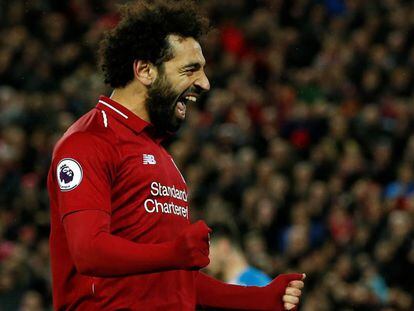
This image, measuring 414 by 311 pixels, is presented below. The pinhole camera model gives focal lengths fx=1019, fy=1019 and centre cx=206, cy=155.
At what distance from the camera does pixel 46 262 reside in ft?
31.2

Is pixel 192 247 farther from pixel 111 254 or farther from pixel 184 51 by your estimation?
pixel 184 51

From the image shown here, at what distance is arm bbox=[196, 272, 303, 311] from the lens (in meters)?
3.54

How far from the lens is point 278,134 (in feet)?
38.5

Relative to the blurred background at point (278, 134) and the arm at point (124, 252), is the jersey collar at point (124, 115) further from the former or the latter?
the blurred background at point (278, 134)

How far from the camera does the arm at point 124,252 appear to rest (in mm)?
2885

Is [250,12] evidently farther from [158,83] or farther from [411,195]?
[158,83]

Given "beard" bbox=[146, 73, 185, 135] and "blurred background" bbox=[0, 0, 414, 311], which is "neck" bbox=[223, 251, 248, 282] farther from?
"beard" bbox=[146, 73, 185, 135]

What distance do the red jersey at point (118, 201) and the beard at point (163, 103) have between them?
0.07 m

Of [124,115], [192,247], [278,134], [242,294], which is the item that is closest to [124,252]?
[192,247]

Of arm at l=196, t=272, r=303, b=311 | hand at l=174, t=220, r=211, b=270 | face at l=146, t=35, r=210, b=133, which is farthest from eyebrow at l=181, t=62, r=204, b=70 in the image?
arm at l=196, t=272, r=303, b=311

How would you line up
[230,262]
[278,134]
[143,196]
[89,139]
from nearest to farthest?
1. [89,139]
2. [143,196]
3. [230,262]
4. [278,134]

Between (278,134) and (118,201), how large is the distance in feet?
28.4

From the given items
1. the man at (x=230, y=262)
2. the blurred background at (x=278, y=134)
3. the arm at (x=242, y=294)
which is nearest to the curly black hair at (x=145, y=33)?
the arm at (x=242, y=294)

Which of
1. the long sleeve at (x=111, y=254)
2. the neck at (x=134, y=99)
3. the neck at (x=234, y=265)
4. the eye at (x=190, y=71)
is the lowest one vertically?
the long sleeve at (x=111, y=254)
